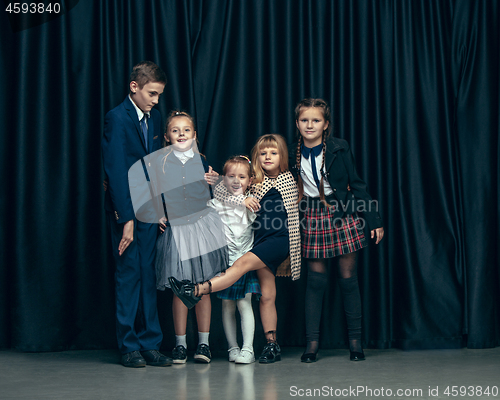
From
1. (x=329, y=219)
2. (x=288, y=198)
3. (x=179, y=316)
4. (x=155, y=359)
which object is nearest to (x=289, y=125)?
(x=288, y=198)

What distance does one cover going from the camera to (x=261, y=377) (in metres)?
2.32

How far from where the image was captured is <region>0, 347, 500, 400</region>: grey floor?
211 centimetres

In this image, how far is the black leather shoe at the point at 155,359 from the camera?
2.54m

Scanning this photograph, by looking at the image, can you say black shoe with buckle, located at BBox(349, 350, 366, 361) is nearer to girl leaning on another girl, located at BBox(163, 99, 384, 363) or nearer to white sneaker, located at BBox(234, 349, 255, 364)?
girl leaning on another girl, located at BBox(163, 99, 384, 363)

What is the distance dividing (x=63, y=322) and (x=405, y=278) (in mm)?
1959

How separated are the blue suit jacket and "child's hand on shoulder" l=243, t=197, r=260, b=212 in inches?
22.5

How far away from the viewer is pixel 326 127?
2709 millimetres

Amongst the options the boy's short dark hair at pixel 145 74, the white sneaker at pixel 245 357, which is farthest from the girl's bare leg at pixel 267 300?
the boy's short dark hair at pixel 145 74

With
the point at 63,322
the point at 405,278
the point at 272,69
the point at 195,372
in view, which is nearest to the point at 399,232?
the point at 405,278

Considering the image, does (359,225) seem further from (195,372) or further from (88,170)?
(88,170)

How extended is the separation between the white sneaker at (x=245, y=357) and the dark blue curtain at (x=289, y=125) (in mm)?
358

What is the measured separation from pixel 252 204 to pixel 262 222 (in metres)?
0.12

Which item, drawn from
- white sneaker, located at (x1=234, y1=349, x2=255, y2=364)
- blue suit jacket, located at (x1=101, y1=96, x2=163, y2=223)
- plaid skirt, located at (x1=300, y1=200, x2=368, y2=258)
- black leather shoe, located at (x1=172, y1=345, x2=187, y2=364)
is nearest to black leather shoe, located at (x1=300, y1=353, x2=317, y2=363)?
white sneaker, located at (x1=234, y1=349, x2=255, y2=364)

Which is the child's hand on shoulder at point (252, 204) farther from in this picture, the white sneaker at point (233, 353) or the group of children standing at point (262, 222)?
the white sneaker at point (233, 353)
